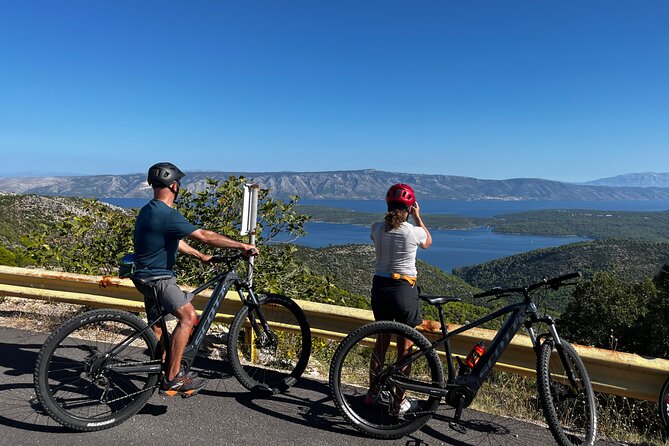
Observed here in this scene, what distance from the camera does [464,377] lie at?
3.44m

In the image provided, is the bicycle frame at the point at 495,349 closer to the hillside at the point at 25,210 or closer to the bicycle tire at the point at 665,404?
the bicycle tire at the point at 665,404

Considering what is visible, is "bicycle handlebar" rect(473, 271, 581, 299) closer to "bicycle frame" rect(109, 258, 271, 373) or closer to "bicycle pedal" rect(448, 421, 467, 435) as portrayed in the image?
"bicycle pedal" rect(448, 421, 467, 435)

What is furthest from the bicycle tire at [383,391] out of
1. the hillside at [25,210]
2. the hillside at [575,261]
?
the hillside at [575,261]

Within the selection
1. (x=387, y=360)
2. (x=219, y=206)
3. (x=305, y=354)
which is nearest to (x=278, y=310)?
(x=305, y=354)

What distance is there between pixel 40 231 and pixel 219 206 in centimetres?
362

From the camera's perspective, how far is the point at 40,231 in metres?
8.62

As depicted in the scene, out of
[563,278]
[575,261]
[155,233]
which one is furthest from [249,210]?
[575,261]

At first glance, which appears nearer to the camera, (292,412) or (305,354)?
(292,412)

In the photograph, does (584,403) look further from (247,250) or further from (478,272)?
(478,272)

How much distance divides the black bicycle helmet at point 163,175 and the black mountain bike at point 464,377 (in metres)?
1.98

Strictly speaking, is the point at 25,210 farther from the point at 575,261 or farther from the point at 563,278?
the point at 575,261

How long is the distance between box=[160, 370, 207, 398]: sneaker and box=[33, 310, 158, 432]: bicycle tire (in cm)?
9

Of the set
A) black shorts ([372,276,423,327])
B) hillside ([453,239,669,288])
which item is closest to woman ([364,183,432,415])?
black shorts ([372,276,423,327])

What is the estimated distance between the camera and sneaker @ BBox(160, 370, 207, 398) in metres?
3.57
